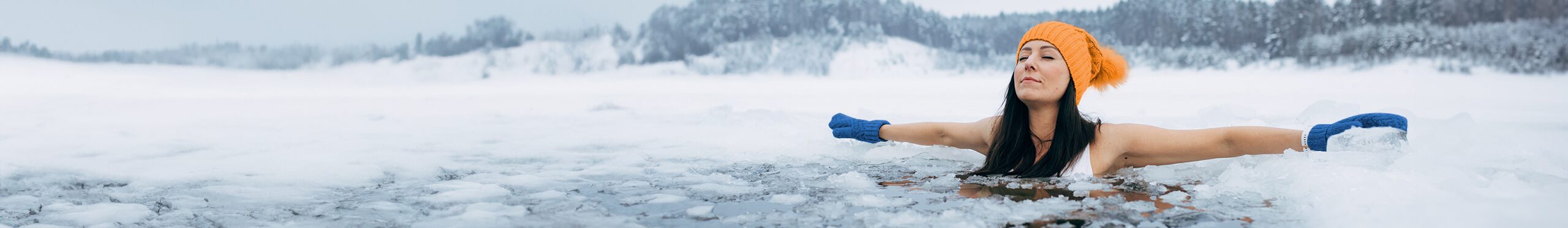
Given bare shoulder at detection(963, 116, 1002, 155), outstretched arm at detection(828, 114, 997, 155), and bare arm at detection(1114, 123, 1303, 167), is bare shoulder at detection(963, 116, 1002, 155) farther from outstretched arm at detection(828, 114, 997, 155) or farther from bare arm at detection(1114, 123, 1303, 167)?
bare arm at detection(1114, 123, 1303, 167)

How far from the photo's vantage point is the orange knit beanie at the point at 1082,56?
7.76 ft

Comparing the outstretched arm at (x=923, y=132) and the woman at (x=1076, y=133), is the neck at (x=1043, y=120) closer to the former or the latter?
the woman at (x=1076, y=133)

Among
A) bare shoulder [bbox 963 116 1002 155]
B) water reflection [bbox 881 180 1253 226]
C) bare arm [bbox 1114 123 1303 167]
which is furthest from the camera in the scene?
bare shoulder [bbox 963 116 1002 155]

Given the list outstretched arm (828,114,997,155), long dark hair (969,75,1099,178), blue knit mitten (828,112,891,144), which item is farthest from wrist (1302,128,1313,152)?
blue knit mitten (828,112,891,144)

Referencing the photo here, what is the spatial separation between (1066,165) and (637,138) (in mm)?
2206

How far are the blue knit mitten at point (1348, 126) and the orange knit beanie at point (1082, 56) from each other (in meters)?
0.50

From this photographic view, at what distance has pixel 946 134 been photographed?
9.50ft

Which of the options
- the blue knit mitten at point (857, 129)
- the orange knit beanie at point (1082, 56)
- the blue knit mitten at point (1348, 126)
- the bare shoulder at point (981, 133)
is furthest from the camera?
the blue knit mitten at point (857, 129)

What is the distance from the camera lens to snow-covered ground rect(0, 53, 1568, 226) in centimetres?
179

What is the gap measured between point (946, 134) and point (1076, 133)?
1.81 ft

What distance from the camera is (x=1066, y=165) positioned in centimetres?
239

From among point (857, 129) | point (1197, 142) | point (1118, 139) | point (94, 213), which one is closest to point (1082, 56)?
point (1118, 139)

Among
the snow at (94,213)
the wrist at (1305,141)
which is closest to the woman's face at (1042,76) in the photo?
the wrist at (1305,141)

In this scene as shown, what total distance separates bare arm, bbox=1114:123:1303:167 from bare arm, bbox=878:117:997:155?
39cm
